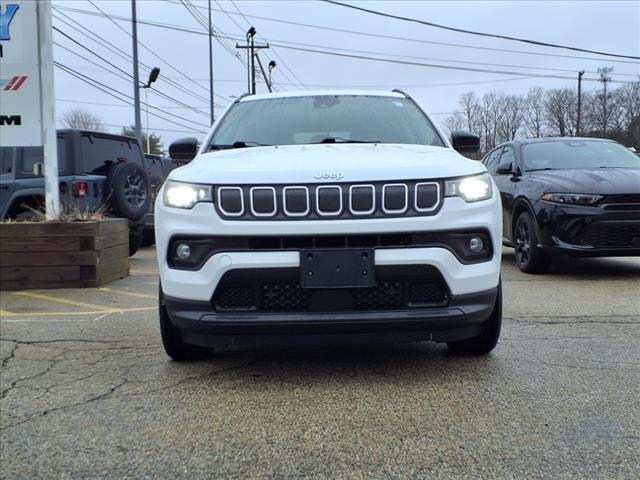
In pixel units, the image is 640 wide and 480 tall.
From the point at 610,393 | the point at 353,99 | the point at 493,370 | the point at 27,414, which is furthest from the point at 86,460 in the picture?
the point at 353,99

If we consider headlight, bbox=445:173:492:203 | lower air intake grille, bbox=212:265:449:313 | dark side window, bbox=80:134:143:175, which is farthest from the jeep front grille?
dark side window, bbox=80:134:143:175

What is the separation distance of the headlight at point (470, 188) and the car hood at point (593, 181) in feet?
12.1

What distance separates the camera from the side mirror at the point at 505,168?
7.50 m

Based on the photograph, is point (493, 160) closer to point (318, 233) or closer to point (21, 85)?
point (21, 85)

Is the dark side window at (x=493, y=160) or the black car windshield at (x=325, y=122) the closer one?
the black car windshield at (x=325, y=122)

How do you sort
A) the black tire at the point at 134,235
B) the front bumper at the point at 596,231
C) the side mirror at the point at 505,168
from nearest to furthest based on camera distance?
the front bumper at the point at 596,231 → the side mirror at the point at 505,168 → the black tire at the point at 134,235

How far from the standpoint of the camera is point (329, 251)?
9.25 feet

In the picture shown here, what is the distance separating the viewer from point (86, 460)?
242 cm

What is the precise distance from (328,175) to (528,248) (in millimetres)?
4740

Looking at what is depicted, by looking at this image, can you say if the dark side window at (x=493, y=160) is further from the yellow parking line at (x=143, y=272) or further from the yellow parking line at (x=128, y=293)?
the yellow parking line at (x=128, y=293)

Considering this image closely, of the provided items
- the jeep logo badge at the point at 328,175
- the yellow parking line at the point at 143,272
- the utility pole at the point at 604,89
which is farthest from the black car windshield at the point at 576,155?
the utility pole at the point at 604,89

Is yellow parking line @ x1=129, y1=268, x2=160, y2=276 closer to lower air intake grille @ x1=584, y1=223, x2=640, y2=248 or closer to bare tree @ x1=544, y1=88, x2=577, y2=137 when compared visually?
lower air intake grille @ x1=584, y1=223, x2=640, y2=248

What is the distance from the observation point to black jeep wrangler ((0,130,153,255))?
25.7ft

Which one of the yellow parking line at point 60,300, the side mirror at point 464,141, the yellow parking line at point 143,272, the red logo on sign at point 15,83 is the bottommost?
the yellow parking line at point 60,300
